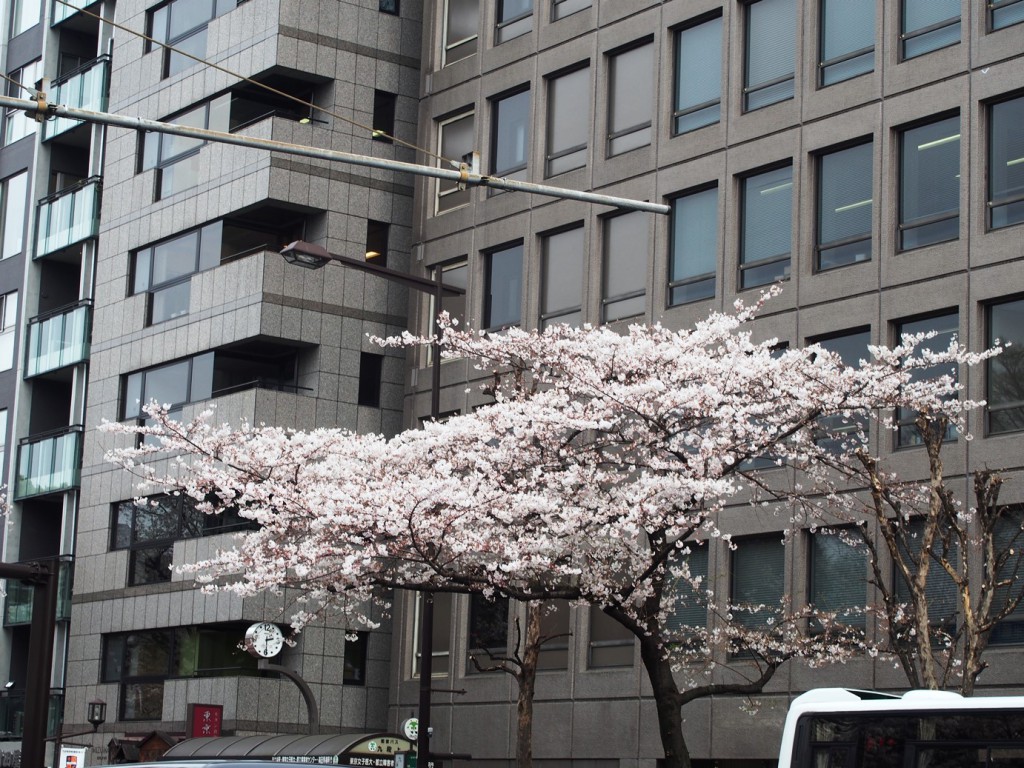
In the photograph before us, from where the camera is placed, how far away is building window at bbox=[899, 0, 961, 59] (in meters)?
29.4

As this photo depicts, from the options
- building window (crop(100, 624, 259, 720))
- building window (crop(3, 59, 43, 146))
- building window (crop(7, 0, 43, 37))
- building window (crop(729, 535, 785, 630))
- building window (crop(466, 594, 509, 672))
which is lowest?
building window (crop(100, 624, 259, 720))

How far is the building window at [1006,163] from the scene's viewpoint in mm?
27969

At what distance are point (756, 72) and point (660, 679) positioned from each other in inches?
560

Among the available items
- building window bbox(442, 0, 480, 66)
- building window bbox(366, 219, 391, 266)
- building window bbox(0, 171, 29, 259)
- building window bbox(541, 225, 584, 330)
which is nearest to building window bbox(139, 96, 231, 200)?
building window bbox(366, 219, 391, 266)

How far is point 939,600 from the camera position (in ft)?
90.7

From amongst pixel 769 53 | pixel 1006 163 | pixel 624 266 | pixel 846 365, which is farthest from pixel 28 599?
pixel 1006 163

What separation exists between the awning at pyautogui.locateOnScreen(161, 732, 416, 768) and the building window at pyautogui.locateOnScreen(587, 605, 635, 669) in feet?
15.0

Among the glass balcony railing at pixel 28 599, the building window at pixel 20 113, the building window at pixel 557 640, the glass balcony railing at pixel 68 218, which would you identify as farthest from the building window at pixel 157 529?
the building window at pixel 20 113

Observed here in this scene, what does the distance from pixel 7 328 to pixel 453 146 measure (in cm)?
1718

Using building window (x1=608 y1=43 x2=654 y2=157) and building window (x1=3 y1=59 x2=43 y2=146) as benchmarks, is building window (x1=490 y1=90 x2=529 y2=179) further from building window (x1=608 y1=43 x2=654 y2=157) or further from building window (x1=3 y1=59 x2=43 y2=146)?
building window (x1=3 y1=59 x2=43 y2=146)

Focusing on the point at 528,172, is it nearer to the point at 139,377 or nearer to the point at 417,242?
the point at 417,242

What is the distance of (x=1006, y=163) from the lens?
2816cm

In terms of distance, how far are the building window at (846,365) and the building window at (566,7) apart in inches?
411

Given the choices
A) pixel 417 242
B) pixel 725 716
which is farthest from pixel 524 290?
pixel 725 716
